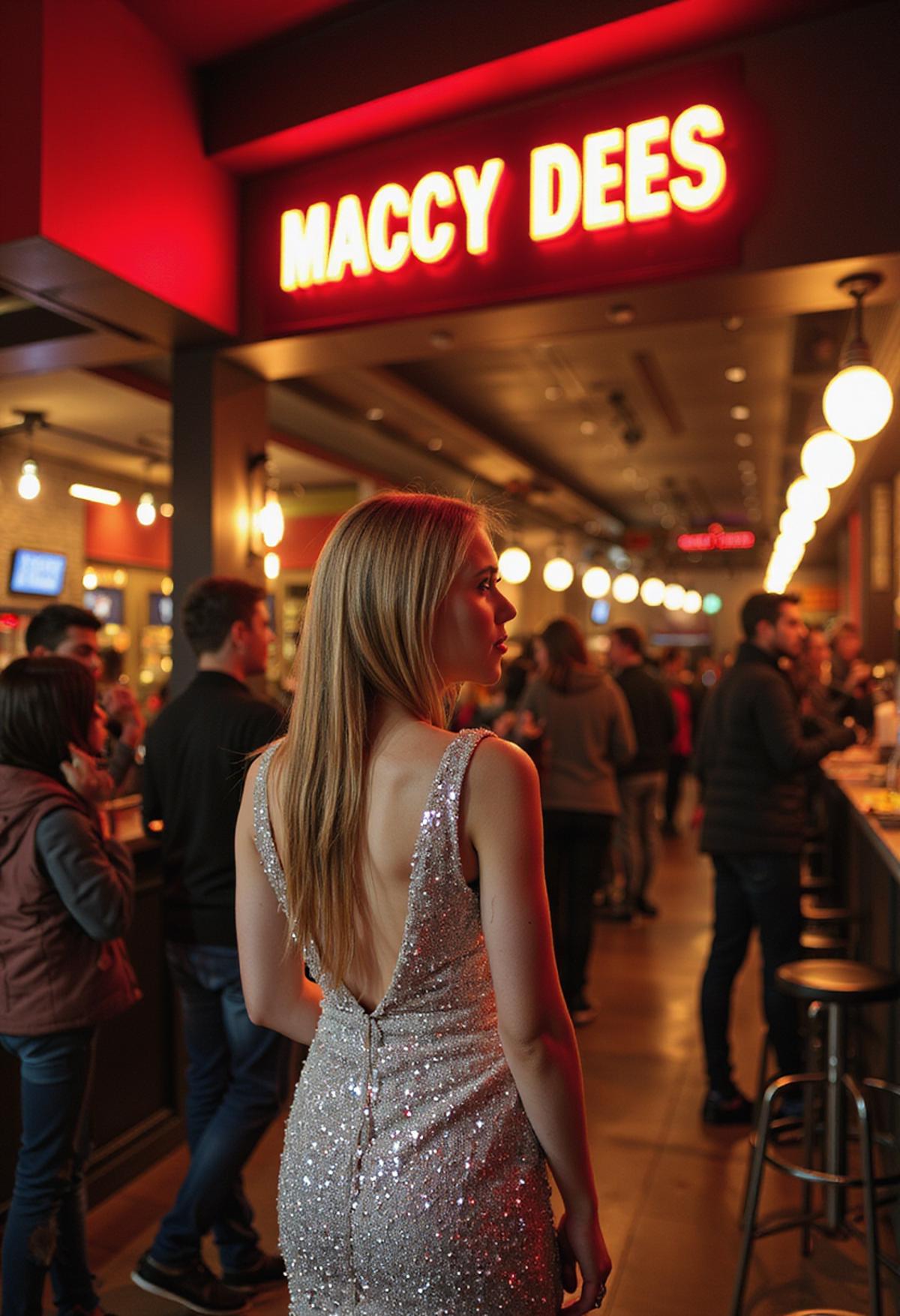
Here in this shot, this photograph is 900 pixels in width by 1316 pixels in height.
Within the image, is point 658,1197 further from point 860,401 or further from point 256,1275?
point 860,401

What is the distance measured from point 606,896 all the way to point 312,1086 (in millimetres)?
5835

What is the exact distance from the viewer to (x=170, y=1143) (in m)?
3.44

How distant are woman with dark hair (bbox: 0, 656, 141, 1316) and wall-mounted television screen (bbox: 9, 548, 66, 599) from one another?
7.01 meters

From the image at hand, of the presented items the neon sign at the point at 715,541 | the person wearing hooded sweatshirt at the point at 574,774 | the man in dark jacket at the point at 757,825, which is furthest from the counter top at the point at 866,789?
the neon sign at the point at 715,541

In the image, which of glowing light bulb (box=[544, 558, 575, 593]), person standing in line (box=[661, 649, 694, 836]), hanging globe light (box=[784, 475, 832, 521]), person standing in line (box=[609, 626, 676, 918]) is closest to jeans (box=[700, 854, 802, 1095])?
person standing in line (box=[609, 626, 676, 918])

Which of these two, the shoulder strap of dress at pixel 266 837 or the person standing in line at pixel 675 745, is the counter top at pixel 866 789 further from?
the person standing in line at pixel 675 745

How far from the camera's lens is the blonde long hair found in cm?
128

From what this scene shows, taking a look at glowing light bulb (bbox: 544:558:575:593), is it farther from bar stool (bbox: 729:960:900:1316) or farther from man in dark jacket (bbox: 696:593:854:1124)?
bar stool (bbox: 729:960:900:1316)

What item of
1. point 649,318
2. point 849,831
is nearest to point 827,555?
point 849,831

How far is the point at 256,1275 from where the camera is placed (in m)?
2.70

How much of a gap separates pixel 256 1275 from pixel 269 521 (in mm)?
3061

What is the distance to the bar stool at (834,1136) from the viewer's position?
2365mm

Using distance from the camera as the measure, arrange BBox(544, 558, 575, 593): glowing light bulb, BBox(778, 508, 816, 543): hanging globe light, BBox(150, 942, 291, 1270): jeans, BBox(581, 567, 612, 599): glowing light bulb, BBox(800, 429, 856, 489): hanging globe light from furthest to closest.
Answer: BBox(581, 567, 612, 599): glowing light bulb → BBox(544, 558, 575, 593): glowing light bulb → BBox(778, 508, 816, 543): hanging globe light → BBox(800, 429, 856, 489): hanging globe light → BBox(150, 942, 291, 1270): jeans

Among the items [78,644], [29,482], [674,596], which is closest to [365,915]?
[78,644]
